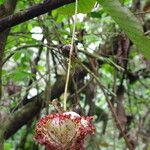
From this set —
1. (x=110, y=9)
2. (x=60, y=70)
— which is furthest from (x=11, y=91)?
(x=110, y=9)

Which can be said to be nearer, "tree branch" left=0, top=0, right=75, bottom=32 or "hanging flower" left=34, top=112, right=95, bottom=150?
"hanging flower" left=34, top=112, right=95, bottom=150

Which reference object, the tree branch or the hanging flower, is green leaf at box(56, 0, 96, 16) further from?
the hanging flower

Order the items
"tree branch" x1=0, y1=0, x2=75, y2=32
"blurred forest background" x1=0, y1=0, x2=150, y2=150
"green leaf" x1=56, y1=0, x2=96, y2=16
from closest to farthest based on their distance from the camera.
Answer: "tree branch" x1=0, y1=0, x2=75, y2=32
"green leaf" x1=56, y1=0, x2=96, y2=16
"blurred forest background" x1=0, y1=0, x2=150, y2=150

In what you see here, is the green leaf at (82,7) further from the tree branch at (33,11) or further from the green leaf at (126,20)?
the green leaf at (126,20)

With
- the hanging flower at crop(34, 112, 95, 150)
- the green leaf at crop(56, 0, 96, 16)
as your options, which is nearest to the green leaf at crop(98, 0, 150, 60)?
the hanging flower at crop(34, 112, 95, 150)

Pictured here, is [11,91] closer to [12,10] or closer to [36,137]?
[12,10]

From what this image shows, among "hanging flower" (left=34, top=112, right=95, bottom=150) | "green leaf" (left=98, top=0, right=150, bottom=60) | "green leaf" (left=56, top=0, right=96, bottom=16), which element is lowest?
"hanging flower" (left=34, top=112, right=95, bottom=150)
